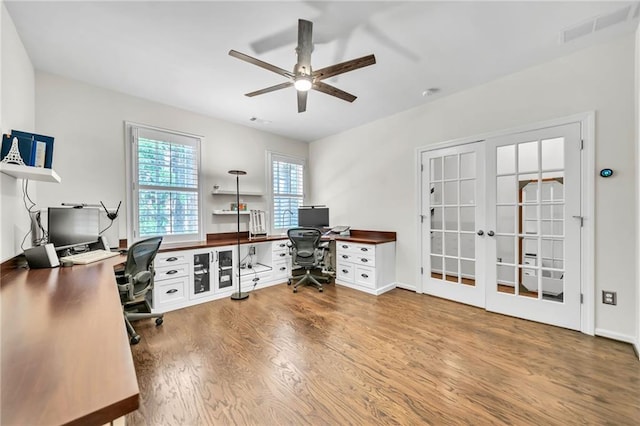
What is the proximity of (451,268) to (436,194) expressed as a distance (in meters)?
1.02

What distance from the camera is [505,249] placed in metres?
2.91

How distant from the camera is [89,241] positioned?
100 inches

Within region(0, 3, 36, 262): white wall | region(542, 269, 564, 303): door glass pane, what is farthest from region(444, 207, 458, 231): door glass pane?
region(0, 3, 36, 262): white wall

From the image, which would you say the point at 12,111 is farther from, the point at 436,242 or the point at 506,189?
the point at 506,189

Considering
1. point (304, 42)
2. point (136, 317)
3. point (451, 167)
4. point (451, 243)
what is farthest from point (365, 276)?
point (304, 42)

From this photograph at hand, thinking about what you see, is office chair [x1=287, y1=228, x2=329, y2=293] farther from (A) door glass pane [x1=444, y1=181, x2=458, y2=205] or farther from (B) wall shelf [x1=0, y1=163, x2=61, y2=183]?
(B) wall shelf [x1=0, y1=163, x2=61, y2=183]

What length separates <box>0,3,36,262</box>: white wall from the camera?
1.83m

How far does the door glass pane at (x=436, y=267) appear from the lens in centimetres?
345

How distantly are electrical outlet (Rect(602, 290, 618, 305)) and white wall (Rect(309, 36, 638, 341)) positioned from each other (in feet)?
0.13

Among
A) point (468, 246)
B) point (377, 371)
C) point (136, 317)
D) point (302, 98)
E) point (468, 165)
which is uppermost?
point (302, 98)

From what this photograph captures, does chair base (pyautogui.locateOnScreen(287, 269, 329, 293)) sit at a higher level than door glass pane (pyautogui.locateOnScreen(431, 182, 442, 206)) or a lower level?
lower

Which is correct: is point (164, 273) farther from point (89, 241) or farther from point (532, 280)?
point (532, 280)

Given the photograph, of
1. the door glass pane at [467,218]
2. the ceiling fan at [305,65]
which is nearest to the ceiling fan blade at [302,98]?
the ceiling fan at [305,65]

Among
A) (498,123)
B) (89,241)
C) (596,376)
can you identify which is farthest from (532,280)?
(89,241)
